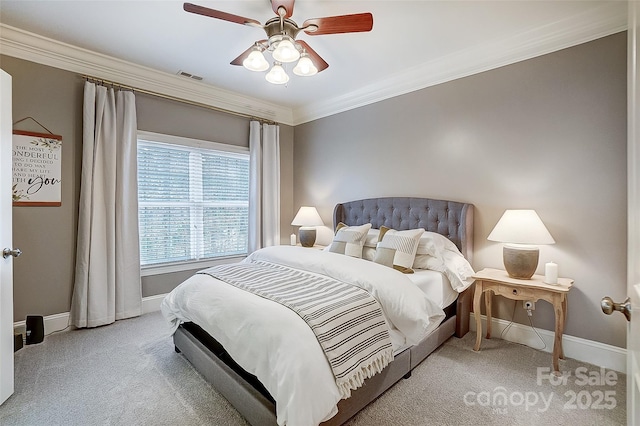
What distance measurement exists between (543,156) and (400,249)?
146cm

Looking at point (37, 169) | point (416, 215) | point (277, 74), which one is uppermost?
point (277, 74)

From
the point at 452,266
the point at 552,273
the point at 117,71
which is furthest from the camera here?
the point at 117,71

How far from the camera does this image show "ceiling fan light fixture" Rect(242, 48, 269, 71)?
7.01 ft

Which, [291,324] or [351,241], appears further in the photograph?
[351,241]

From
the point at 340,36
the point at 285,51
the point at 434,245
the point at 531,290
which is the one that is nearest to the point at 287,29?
the point at 285,51

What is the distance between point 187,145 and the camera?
3.76m

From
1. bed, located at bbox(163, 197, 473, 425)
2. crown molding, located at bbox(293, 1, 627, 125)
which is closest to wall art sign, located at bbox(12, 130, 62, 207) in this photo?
bed, located at bbox(163, 197, 473, 425)

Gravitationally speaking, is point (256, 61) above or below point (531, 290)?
above

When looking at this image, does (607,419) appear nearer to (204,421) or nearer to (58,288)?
(204,421)

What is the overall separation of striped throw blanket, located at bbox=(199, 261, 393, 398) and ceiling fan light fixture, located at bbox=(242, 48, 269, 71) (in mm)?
1581

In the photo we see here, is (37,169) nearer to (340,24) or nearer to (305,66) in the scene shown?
(305,66)

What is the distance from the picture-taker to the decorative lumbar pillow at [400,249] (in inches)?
103

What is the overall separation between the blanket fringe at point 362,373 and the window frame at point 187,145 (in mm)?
2918

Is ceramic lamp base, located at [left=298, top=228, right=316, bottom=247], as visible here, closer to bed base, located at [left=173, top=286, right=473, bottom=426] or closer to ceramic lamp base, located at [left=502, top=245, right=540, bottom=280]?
bed base, located at [left=173, top=286, right=473, bottom=426]
